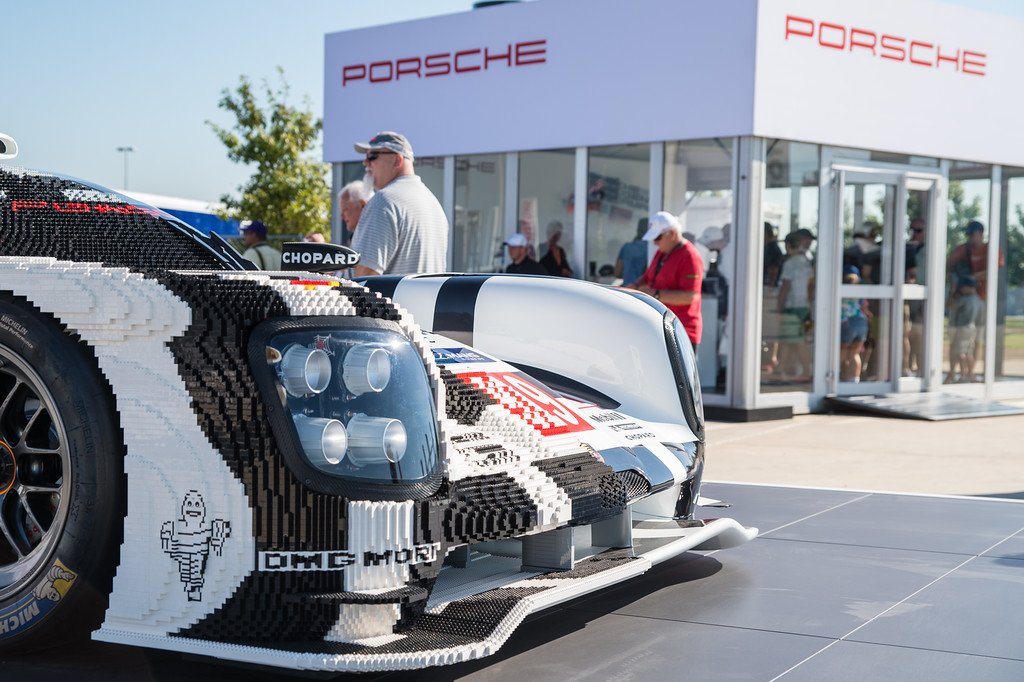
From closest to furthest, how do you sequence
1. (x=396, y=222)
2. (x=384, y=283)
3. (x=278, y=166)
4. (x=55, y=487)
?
(x=55, y=487) < (x=384, y=283) < (x=396, y=222) < (x=278, y=166)

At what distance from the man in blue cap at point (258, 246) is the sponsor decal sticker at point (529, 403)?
672 centimetres

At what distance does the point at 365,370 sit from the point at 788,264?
8320mm

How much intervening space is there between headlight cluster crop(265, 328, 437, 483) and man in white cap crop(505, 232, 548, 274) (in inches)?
338

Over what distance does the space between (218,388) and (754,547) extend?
98.9 inches

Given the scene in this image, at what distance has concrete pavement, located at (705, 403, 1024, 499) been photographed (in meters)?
6.55

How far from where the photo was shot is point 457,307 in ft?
13.1

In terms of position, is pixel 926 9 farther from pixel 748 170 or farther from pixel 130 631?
pixel 130 631

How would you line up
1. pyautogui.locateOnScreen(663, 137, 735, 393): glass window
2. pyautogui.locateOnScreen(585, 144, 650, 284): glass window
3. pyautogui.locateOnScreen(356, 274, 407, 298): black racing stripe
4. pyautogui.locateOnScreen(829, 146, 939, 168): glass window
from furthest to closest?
pyautogui.locateOnScreen(585, 144, 650, 284): glass window
pyautogui.locateOnScreen(829, 146, 939, 168): glass window
pyautogui.locateOnScreen(663, 137, 735, 393): glass window
pyautogui.locateOnScreen(356, 274, 407, 298): black racing stripe

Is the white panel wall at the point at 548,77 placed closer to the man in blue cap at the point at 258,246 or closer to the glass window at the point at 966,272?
the man in blue cap at the point at 258,246

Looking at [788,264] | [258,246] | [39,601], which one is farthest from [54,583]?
[788,264]

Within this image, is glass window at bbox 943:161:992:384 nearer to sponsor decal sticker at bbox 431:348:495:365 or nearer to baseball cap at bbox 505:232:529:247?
baseball cap at bbox 505:232:529:247

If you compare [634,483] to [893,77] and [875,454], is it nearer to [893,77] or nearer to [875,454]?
[875,454]

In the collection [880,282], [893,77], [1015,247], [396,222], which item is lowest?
[880,282]

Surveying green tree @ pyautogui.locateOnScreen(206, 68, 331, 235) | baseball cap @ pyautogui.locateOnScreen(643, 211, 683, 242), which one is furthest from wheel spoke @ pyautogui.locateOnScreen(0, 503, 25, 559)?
green tree @ pyautogui.locateOnScreen(206, 68, 331, 235)
